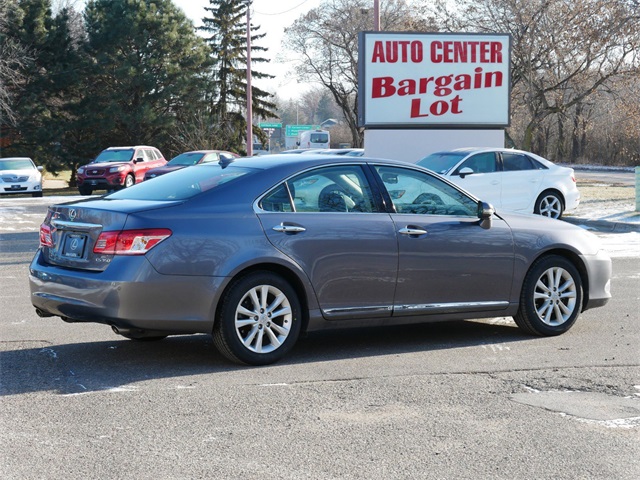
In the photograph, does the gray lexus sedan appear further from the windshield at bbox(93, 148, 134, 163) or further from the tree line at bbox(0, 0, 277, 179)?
the tree line at bbox(0, 0, 277, 179)

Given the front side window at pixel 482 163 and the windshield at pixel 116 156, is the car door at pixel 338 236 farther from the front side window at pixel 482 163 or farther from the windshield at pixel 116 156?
the windshield at pixel 116 156

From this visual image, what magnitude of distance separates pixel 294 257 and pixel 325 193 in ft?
2.09

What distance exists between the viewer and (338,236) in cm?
694

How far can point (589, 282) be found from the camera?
26.4 feet

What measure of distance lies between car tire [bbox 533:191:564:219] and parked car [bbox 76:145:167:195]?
57.4ft

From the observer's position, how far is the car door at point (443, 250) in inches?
284

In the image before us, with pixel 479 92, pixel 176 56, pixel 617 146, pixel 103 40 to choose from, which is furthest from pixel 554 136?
pixel 479 92

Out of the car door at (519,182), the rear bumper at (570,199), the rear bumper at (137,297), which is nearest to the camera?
the rear bumper at (137,297)

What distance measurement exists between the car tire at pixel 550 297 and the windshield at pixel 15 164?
28.8 metres

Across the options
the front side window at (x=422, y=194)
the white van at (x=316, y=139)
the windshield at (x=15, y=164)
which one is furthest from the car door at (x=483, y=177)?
the white van at (x=316, y=139)

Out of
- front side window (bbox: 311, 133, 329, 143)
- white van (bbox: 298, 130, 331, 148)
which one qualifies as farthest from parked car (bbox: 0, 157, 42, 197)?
front side window (bbox: 311, 133, 329, 143)

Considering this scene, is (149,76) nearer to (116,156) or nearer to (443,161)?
(116,156)

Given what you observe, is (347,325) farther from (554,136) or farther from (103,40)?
(554,136)

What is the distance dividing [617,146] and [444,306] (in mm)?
57523
